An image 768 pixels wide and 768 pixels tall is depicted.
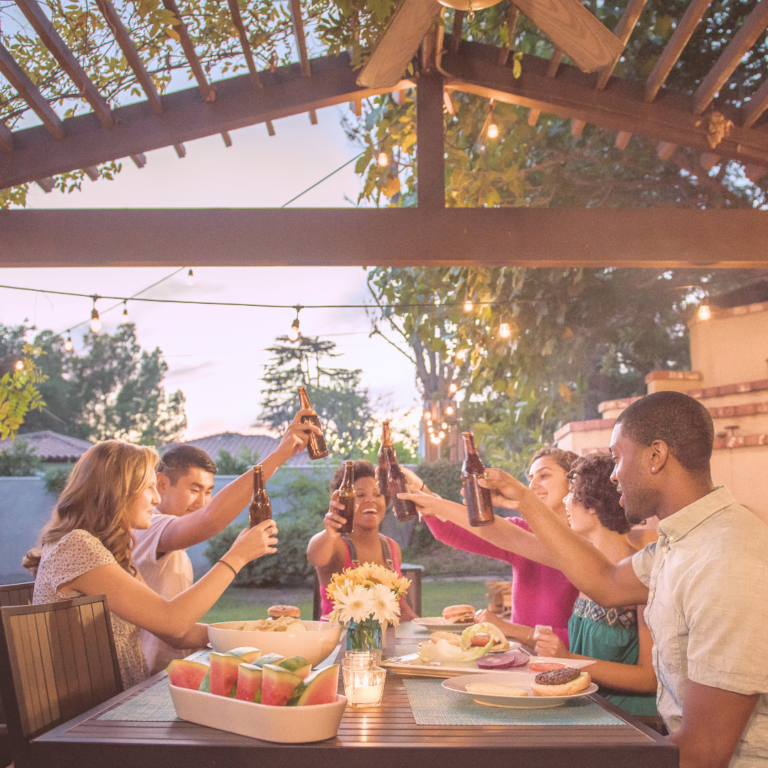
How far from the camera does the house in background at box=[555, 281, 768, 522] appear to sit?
4871mm

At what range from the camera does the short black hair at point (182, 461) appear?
9.10 ft

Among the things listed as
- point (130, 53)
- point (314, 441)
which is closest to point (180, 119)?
point (130, 53)

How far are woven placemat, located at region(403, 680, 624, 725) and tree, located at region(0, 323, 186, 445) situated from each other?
15596 mm

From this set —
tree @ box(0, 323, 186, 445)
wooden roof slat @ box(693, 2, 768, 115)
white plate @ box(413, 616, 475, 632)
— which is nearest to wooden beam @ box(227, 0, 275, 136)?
wooden roof slat @ box(693, 2, 768, 115)

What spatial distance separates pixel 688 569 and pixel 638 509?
23 cm

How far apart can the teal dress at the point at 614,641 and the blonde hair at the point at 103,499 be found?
1.34 metres

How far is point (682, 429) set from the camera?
162 cm

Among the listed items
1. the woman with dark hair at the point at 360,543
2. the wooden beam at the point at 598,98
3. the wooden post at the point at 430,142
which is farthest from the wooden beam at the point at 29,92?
the woman with dark hair at the point at 360,543

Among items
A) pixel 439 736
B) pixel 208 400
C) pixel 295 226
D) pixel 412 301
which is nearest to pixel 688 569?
pixel 439 736

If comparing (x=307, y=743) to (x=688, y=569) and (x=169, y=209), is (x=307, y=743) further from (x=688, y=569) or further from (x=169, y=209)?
(x=169, y=209)

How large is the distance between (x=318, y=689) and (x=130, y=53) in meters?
2.92

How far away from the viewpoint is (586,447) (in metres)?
5.83

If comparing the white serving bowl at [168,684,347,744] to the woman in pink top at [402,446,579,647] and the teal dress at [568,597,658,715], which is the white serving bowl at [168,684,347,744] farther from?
the woman in pink top at [402,446,579,647]

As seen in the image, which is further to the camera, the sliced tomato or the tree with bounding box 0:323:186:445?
the tree with bounding box 0:323:186:445
